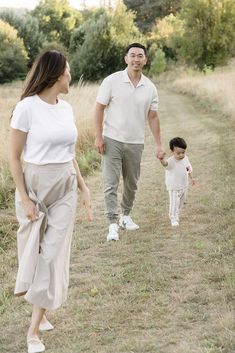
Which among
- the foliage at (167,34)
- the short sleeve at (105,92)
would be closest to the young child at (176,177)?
the short sleeve at (105,92)

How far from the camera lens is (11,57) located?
3991cm

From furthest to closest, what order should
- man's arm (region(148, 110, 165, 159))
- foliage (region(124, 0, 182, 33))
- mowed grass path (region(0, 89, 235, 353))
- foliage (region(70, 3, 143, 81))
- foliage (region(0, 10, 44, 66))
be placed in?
foliage (region(124, 0, 182, 33)), foliage (region(0, 10, 44, 66)), foliage (region(70, 3, 143, 81)), man's arm (region(148, 110, 165, 159)), mowed grass path (region(0, 89, 235, 353))

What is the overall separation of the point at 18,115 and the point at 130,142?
2.87m

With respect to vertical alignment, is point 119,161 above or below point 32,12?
above

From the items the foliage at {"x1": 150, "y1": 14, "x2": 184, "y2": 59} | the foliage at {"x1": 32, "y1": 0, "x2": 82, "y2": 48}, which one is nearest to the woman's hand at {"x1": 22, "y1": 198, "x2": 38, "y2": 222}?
the foliage at {"x1": 150, "y1": 14, "x2": 184, "y2": 59}

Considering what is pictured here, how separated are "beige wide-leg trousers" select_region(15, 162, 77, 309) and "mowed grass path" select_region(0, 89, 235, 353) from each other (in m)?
0.42

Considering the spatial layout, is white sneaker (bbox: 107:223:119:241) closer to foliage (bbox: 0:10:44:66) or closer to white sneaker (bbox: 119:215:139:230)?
white sneaker (bbox: 119:215:139:230)

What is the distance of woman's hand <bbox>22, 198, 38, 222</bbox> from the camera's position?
3.63 meters

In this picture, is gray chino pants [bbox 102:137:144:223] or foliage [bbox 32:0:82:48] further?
foliage [bbox 32:0:82:48]

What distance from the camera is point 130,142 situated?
6.38m

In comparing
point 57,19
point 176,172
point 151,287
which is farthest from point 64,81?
point 57,19

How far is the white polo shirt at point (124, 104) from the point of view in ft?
20.6

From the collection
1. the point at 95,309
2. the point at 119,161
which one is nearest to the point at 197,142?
the point at 119,161

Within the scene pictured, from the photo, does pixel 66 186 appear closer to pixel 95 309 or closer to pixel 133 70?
pixel 95 309
